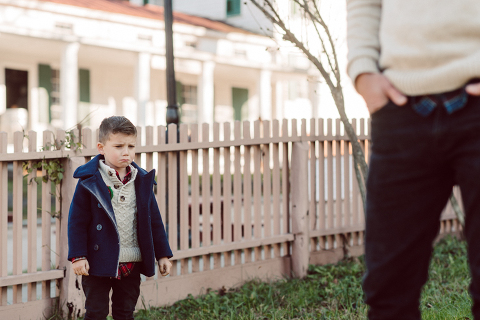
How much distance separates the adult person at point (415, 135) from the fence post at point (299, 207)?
3.26 metres

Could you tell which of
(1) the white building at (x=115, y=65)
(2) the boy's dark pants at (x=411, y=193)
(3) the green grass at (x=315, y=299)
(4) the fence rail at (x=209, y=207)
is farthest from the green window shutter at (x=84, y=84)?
(2) the boy's dark pants at (x=411, y=193)

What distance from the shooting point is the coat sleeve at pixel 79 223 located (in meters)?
2.69

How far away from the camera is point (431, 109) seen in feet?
4.72

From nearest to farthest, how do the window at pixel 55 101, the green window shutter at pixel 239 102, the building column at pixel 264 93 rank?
the window at pixel 55 101
the building column at pixel 264 93
the green window shutter at pixel 239 102

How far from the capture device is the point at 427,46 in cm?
148

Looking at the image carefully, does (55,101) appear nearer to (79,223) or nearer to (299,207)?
(299,207)

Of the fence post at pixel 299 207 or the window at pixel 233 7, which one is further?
the window at pixel 233 7

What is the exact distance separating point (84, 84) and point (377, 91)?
50.0ft

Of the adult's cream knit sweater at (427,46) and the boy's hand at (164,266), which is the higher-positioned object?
the adult's cream knit sweater at (427,46)

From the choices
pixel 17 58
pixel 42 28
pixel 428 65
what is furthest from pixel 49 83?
pixel 428 65

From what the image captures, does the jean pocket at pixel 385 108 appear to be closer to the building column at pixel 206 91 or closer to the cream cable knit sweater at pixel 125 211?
the cream cable knit sweater at pixel 125 211

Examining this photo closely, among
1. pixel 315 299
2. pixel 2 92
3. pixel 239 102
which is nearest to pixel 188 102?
pixel 239 102

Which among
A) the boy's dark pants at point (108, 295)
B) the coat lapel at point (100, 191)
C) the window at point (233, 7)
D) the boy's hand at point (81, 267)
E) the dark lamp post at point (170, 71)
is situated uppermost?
the window at point (233, 7)

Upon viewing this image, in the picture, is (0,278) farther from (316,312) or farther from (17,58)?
(17,58)
